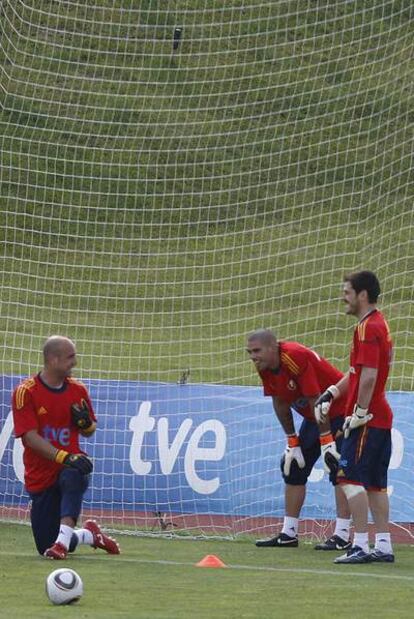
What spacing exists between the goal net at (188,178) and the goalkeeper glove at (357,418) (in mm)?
2101

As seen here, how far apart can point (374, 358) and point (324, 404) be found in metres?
0.69

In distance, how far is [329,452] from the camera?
10.4 meters

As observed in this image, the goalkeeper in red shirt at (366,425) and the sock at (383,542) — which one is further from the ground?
the goalkeeper in red shirt at (366,425)

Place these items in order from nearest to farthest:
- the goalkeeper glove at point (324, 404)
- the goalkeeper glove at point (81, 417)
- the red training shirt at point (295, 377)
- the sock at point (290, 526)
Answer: the goalkeeper glove at point (81, 417) → the goalkeeper glove at point (324, 404) → the red training shirt at point (295, 377) → the sock at point (290, 526)

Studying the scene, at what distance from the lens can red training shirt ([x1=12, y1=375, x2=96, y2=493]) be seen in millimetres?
9820

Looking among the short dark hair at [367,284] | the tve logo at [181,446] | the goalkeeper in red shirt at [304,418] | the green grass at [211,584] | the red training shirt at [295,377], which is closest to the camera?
the green grass at [211,584]

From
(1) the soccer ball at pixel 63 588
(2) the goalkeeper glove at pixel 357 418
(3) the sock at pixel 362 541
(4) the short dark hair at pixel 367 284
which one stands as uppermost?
(4) the short dark hair at pixel 367 284

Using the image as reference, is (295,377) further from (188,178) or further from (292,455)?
(188,178)

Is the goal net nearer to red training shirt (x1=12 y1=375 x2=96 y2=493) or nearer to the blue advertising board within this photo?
the blue advertising board

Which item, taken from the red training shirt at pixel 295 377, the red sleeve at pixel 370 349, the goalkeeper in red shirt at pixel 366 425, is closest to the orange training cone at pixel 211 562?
the goalkeeper in red shirt at pixel 366 425

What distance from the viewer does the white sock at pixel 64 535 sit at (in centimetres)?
954

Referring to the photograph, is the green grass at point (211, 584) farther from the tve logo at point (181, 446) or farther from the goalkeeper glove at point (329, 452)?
the tve logo at point (181, 446)

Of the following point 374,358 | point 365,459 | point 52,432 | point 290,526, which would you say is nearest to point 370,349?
point 374,358

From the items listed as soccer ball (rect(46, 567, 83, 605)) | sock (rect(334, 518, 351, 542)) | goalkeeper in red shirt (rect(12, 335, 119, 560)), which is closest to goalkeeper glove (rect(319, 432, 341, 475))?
sock (rect(334, 518, 351, 542))
